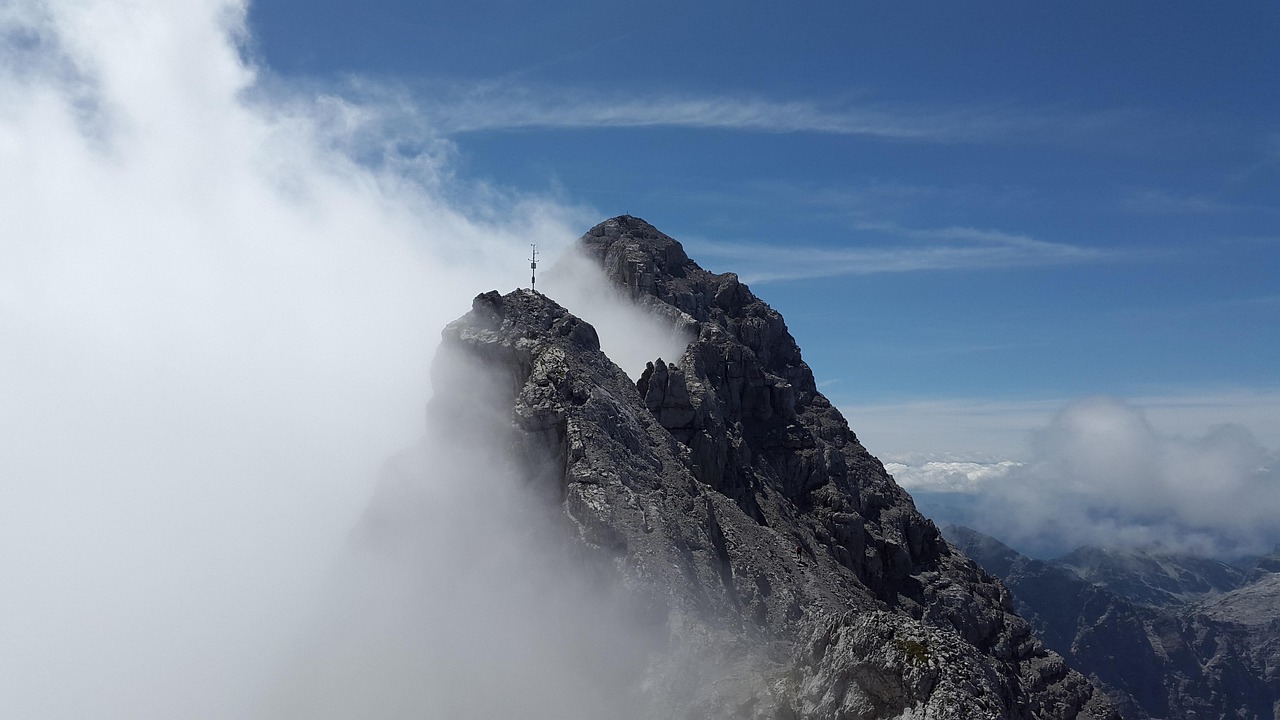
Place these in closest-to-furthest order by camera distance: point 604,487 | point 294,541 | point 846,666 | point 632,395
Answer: point 846,666 → point 604,487 → point 632,395 → point 294,541

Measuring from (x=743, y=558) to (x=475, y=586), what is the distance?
2483cm

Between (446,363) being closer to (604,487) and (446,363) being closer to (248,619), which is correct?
(604,487)

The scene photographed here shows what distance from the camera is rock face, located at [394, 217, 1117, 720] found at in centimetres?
4494

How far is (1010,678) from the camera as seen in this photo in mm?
115500

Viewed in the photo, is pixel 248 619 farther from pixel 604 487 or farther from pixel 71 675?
pixel 604 487

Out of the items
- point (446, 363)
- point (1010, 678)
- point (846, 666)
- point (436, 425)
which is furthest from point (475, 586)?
point (1010, 678)

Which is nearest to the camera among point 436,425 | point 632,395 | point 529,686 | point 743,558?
point 529,686

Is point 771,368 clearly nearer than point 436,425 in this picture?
No

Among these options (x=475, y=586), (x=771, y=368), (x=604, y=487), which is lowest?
(x=475, y=586)

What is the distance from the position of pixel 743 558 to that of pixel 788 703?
104 ft

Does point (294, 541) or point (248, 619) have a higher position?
point (294, 541)

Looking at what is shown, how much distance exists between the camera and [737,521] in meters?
85.3

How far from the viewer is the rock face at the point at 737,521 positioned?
44938mm

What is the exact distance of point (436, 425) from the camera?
84.9m
